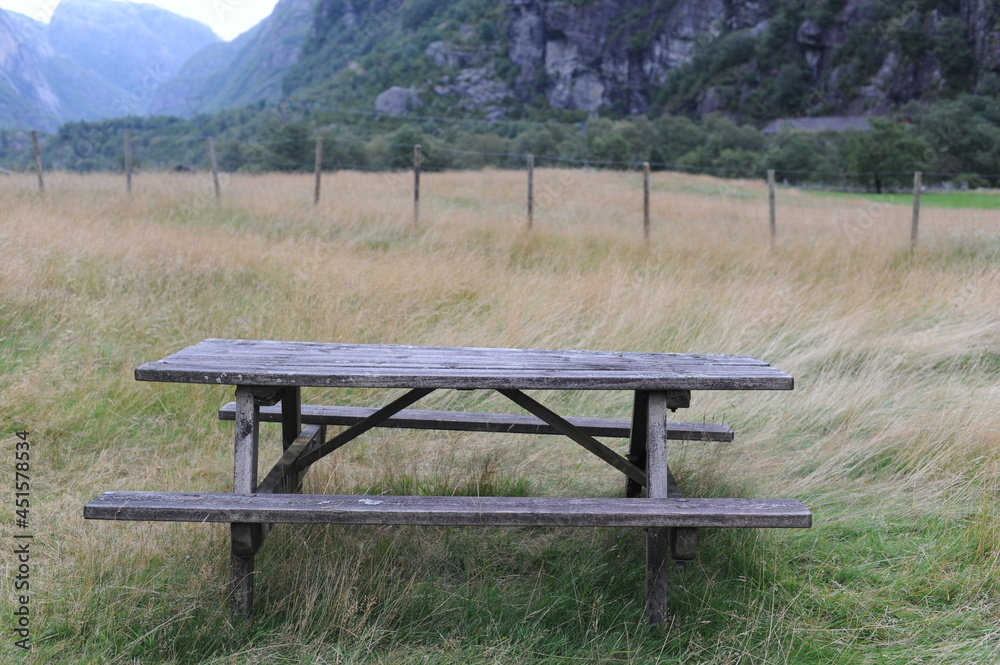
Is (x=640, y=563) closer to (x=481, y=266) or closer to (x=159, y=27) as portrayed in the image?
(x=481, y=266)

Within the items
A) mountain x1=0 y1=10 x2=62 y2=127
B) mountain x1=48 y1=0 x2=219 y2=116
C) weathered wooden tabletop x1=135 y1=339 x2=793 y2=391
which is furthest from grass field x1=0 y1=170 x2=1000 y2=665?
mountain x1=48 y1=0 x2=219 y2=116

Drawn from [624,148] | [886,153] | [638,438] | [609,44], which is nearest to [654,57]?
[609,44]

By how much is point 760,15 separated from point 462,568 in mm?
109559

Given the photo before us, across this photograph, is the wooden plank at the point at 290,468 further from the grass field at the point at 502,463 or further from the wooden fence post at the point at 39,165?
the wooden fence post at the point at 39,165

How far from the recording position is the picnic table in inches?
90.4

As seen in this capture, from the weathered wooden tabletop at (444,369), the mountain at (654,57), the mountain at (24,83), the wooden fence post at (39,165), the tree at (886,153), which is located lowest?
the weathered wooden tabletop at (444,369)

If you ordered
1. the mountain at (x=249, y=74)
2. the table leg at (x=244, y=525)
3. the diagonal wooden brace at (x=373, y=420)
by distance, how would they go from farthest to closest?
the mountain at (x=249, y=74), the diagonal wooden brace at (x=373, y=420), the table leg at (x=244, y=525)

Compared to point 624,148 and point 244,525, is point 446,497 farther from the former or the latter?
point 624,148

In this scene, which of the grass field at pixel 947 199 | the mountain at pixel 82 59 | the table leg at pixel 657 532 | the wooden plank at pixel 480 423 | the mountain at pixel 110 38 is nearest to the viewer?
the table leg at pixel 657 532

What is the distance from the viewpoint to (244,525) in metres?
2.39

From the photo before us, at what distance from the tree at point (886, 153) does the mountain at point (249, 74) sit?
11494cm

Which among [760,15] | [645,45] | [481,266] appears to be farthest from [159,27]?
[481,266]

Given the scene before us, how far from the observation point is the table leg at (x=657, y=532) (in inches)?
99.1

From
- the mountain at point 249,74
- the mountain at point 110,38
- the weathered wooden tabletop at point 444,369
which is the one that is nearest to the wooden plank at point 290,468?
the weathered wooden tabletop at point 444,369
